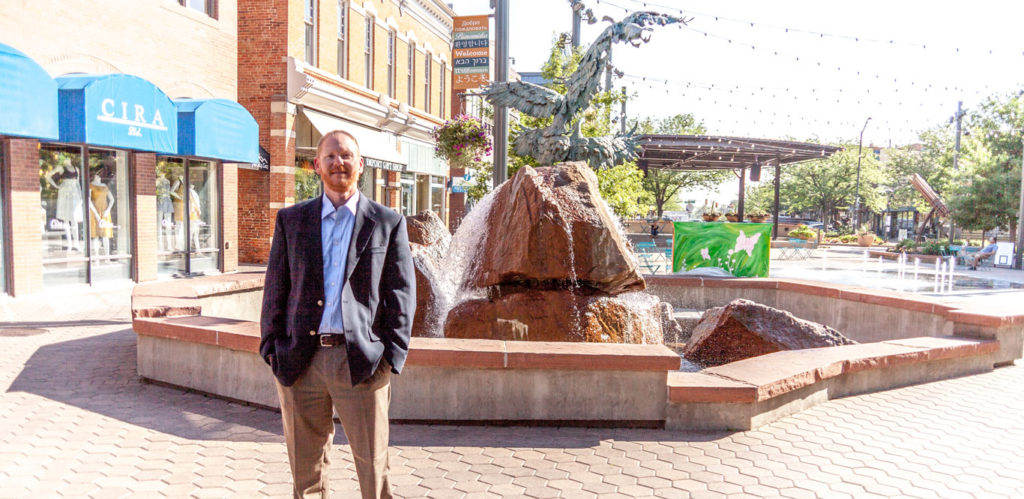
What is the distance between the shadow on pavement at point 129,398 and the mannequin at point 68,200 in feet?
18.2

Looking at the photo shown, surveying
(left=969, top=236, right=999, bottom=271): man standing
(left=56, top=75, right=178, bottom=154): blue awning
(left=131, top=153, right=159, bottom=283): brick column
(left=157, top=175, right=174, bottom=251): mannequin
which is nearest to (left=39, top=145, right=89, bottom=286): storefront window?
(left=56, top=75, right=178, bottom=154): blue awning

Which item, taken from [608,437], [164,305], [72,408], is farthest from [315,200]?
[164,305]

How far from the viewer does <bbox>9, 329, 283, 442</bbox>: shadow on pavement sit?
15.2 ft

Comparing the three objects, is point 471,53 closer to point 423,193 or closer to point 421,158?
point 421,158

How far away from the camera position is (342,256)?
2.72 metres

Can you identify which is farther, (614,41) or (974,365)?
(614,41)

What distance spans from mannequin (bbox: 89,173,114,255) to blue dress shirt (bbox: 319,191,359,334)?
11.7 m

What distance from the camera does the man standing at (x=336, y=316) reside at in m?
2.64

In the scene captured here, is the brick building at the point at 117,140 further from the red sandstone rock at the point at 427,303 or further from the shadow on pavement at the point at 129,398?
the red sandstone rock at the point at 427,303

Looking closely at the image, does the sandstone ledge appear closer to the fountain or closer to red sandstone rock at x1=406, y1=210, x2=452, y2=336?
the fountain

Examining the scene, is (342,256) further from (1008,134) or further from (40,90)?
(1008,134)

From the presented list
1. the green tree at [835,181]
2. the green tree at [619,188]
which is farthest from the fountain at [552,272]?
the green tree at [835,181]

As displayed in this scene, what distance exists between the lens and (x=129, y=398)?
211 inches

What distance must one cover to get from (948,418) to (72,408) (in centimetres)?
673
